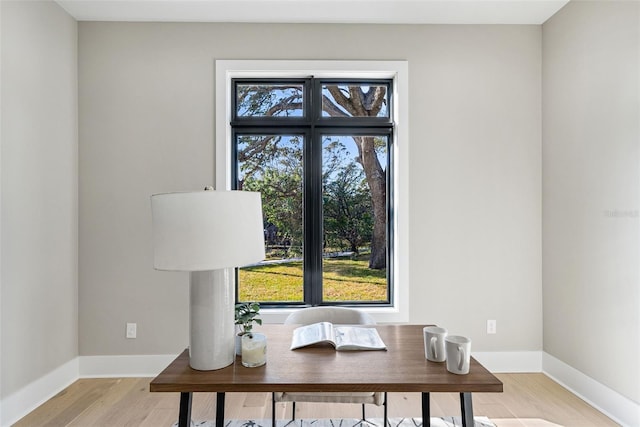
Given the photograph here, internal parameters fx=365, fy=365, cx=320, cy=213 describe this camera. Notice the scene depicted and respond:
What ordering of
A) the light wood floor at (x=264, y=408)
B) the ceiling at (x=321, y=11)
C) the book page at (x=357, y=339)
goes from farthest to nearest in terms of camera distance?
the ceiling at (x=321, y=11) → the light wood floor at (x=264, y=408) → the book page at (x=357, y=339)

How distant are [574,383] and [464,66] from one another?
238 centimetres

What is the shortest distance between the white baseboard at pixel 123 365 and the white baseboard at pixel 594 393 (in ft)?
9.14

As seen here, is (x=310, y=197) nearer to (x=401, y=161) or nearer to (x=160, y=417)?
(x=401, y=161)

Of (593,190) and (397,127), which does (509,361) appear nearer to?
(593,190)

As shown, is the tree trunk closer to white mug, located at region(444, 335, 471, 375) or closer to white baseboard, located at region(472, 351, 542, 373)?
white baseboard, located at region(472, 351, 542, 373)

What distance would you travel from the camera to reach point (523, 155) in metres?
2.80

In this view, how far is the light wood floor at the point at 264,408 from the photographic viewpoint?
215cm

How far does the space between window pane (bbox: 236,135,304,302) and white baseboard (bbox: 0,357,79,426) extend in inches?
50.3

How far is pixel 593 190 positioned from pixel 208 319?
243cm

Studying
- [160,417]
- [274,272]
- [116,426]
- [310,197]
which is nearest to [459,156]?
[310,197]

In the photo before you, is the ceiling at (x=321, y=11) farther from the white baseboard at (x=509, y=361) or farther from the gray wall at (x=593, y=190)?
the white baseboard at (x=509, y=361)

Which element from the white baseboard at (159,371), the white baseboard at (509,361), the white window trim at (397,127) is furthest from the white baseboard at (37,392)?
the white baseboard at (509,361)

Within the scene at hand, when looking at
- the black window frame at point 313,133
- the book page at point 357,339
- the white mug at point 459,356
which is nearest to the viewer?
the white mug at point 459,356

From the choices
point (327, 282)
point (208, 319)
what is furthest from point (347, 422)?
point (208, 319)
